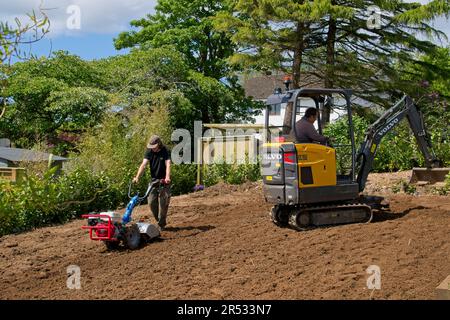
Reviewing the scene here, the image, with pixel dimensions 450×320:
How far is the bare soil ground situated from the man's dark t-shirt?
105 cm

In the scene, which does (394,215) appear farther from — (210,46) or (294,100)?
(210,46)

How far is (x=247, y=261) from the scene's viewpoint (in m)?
7.46

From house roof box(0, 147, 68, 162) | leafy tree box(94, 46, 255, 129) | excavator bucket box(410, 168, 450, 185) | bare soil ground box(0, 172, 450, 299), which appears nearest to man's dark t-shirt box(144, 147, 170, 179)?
bare soil ground box(0, 172, 450, 299)

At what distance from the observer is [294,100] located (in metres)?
8.88

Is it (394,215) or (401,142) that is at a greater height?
(401,142)

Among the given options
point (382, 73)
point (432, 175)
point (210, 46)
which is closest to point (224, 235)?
point (432, 175)

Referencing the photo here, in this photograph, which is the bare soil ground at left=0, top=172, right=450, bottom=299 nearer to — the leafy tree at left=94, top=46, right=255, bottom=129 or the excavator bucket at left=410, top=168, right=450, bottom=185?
the excavator bucket at left=410, top=168, right=450, bottom=185

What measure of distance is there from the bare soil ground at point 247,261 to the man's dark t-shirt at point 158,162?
1052 mm

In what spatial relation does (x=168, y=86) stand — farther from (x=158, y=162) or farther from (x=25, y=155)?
(x=158, y=162)

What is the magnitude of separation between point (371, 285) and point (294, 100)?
3.76 m

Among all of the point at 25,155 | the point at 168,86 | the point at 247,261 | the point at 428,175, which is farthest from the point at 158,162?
the point at 168,86

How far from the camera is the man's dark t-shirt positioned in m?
9.73

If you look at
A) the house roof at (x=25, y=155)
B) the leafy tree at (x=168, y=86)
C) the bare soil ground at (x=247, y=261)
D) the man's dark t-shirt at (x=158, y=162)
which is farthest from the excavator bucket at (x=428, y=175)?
the leafy tree at (x=168, y=86)
